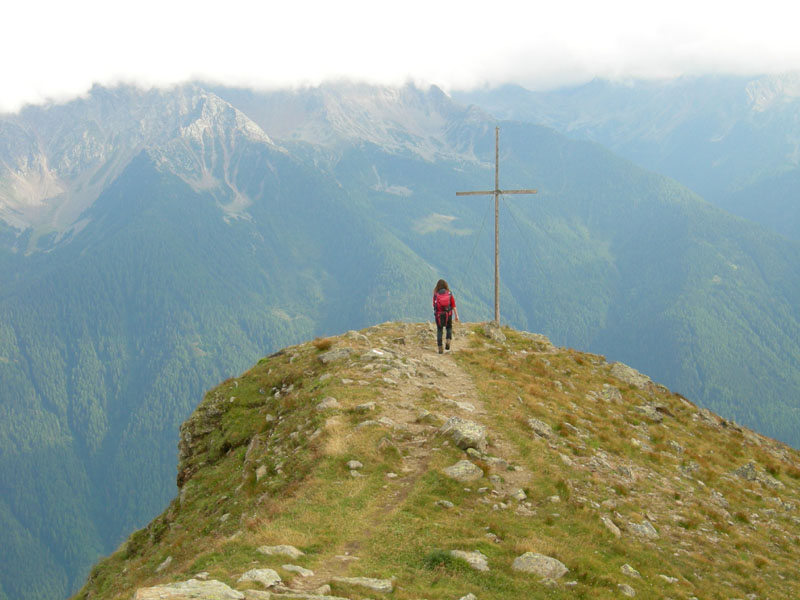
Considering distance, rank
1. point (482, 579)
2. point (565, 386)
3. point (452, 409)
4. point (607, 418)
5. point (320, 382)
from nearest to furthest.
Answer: point (482, 579)
point (452, 409)
point (320, 382)
point (607, 418)
point (565, 386)

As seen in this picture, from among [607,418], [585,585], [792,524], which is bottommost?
[792,524]

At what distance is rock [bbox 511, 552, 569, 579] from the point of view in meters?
13.7

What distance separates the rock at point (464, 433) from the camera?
1967 cm

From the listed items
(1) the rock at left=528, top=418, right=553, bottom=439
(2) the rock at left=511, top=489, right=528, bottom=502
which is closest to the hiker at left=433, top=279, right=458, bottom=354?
(1) the rock at left=528, top=418, right=553, bottom=439

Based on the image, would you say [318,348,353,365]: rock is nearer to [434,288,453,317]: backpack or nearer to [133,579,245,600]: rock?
[434,288,453,317]: backpack

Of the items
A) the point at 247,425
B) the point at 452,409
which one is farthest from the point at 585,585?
the point at 247,425

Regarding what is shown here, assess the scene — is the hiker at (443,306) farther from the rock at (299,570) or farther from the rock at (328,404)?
the rock at (299,570)

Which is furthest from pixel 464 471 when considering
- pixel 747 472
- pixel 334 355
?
pixel 747 472

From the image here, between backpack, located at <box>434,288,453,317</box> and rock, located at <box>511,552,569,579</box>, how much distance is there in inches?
693

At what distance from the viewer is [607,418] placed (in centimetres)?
2762

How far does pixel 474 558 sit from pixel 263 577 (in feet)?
17.3

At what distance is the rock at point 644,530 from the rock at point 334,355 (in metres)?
16.1

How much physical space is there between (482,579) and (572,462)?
914 centimetres

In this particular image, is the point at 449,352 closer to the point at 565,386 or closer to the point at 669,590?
the point at 565,386
